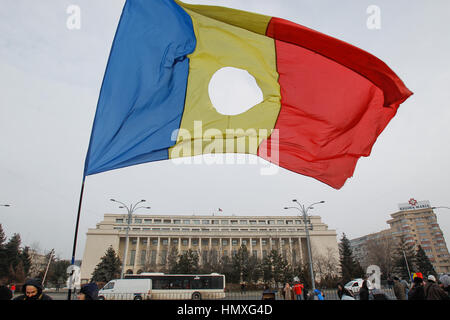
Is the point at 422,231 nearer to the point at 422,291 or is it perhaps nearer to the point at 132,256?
the point at 132,256

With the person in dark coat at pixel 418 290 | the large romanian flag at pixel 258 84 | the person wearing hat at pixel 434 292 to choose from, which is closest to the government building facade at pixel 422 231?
the person in dark coat at pixel 418 290

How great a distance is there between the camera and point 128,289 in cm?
2388

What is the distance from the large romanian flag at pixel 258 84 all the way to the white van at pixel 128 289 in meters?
22.9

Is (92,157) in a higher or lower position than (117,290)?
higher

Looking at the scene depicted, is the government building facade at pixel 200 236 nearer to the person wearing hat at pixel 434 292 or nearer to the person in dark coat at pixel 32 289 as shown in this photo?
the person wearing hat at pixel 434 292

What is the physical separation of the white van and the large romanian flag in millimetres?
22900

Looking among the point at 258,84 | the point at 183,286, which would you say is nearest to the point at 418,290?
the point at 258,84

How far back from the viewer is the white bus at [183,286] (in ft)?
87.1

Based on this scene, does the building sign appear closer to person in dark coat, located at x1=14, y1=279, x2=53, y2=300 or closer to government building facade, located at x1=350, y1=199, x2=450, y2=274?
government building facade, located at x1=350, y1=199, x2=450, y2=274

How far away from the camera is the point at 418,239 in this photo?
9356 cm

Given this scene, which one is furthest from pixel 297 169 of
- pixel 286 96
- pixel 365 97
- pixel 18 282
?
pixel 18 282

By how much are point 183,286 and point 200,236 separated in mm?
47131
